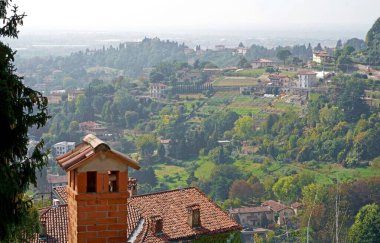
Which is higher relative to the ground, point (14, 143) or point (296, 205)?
point (14, 143)

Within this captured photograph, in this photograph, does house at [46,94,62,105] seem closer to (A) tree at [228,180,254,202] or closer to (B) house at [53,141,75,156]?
(B) house at [53,141,75,156]

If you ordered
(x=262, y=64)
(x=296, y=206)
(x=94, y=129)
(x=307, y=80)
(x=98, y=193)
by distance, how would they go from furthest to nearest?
(x=262, y=64) → (x=307, y=80) → (x=94, y=129) → (x=296, y=206) → (x=98, y=193)

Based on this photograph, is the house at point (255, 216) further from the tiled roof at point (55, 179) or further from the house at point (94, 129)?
the house at point (94, 129)

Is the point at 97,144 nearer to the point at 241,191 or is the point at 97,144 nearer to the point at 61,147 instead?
the point at 241,191

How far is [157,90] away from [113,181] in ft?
476

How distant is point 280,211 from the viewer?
79125 millimetres

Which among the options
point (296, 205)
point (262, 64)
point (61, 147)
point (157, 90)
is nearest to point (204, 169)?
point (61, 147)

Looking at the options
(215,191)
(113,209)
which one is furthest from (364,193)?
(113,209)

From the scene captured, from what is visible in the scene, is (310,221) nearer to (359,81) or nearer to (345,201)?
(345,201)

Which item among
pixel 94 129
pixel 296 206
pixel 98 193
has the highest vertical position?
pixel 98 193

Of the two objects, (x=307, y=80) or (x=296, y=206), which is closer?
(x=296, y=206)

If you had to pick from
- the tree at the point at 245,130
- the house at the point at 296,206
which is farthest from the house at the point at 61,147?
the house at the point at 296,206

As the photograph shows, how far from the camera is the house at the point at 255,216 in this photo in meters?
77.7

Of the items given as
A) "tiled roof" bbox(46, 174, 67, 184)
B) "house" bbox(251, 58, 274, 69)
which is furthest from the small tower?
"house" bbox(251, 58, 274, 69)
